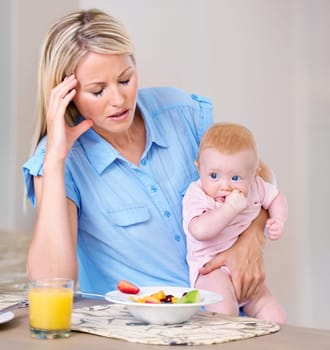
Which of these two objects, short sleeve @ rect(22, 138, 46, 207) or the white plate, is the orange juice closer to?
the white plate

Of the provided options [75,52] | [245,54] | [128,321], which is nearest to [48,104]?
[75,52]

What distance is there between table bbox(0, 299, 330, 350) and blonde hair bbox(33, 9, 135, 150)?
87 cm

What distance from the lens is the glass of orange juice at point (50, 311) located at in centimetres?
124

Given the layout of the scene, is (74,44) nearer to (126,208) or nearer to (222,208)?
(126,208)

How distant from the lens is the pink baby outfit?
2.03 m

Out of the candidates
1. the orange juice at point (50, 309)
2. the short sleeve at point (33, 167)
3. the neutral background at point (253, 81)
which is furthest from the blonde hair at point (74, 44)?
the orange juice at point (50, 309)

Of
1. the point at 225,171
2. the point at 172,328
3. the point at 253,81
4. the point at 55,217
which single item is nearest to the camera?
the point at 172,328

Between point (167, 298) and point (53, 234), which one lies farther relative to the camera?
point (53, 234)

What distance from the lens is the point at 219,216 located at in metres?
1.95

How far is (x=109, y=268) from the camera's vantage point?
2.11m

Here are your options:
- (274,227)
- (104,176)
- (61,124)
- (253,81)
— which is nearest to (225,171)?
(274,227)

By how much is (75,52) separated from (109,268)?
22.9 inches

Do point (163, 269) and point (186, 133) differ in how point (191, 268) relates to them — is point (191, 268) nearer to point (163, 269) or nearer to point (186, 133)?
point (163, 269)

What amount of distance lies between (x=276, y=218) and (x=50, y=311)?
0.99 metres
